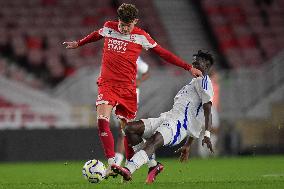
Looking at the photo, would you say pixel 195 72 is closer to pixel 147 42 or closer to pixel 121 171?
pixel 147 42

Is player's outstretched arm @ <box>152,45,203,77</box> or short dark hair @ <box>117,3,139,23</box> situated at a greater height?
short dark hair @ <box>117,3,139,23</box>

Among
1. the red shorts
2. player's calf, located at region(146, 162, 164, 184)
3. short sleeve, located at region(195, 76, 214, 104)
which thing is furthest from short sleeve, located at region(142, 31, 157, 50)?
player's calf, located at region(146, 162, 164, 184)

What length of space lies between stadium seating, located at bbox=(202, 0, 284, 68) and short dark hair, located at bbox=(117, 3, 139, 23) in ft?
51.0

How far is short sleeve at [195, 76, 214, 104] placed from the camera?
9.59 m

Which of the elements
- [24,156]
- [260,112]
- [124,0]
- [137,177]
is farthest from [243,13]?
[137,177]

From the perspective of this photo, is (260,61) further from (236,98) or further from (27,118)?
(27,118)

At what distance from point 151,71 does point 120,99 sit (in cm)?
1249

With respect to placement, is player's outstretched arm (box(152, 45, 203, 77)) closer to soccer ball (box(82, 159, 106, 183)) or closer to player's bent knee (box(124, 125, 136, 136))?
player's bent knee (box(124, 125, 136, 136))

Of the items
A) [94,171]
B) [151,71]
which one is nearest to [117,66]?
[94,171]

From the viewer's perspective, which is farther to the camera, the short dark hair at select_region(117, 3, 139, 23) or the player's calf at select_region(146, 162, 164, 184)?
the player's calf at select_region(146, 162, 164, 184)

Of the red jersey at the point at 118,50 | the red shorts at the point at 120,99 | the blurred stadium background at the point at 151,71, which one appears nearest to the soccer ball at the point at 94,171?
the red shorts at the point at 120,99

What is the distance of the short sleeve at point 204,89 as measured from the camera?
959 centimetres

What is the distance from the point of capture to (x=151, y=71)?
72.6 ft

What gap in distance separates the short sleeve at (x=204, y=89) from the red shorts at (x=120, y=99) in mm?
724
